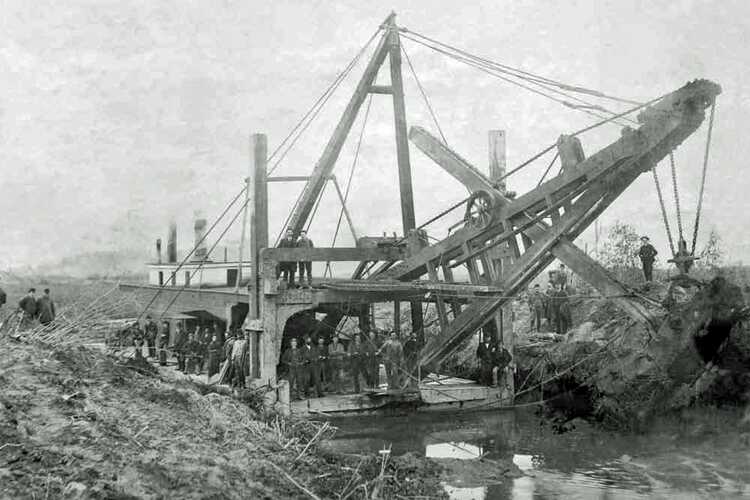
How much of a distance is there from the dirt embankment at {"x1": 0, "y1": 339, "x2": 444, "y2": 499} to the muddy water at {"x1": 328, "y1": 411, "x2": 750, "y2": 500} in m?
2.52

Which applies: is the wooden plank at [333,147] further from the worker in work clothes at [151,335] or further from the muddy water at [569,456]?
the worker in work clothes at [151,335]

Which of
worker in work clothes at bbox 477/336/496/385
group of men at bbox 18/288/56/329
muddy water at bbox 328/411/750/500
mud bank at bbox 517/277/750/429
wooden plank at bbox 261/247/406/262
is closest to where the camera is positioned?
muddy water at bbox 328/411/750/500

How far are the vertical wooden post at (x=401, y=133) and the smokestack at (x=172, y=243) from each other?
44.0 feet

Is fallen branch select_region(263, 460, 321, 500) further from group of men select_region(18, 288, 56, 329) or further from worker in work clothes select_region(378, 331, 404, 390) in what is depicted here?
group of men select_region(18, 288, 56, 329)

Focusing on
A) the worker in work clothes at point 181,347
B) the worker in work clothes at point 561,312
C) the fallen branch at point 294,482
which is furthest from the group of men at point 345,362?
the fallen branch at point 294,482

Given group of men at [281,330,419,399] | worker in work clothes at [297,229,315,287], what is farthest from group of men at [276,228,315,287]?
group of men at [281,330,419,399]

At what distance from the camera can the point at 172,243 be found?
25.2 meters

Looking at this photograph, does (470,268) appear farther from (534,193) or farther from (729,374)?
(729,374)

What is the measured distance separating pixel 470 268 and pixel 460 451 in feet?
11.1

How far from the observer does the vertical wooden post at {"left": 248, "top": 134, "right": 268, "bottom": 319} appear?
520 inches

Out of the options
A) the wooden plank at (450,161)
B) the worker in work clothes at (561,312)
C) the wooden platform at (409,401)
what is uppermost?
the wooden plank at (450,161)

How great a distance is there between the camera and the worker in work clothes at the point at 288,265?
13.3 m

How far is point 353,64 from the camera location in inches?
524

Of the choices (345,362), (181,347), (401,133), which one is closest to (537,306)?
(345,362)
